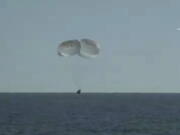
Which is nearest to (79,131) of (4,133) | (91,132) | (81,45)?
(91,132)

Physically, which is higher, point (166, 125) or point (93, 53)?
point (93, 53)

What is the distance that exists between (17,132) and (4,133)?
4.53 ft

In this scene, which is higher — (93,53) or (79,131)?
(93,53)

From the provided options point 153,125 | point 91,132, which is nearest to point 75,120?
point 153,125

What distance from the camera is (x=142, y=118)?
9775cm

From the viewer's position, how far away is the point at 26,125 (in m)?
83.2

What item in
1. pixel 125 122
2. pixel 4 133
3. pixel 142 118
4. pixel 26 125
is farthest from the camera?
pixel 142 118

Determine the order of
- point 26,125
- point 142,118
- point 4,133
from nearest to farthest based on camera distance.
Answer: point 4,133 < point 26,125 < point 142,118

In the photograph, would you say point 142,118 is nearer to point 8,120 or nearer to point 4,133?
point 8,120

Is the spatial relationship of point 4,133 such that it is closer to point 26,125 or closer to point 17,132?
point 17,132

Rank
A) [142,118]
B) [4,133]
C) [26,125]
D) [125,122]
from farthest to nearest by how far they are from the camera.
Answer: [142,118] → [125,122] → [26,125] → [4,133]

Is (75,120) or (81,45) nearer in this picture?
(81,45)

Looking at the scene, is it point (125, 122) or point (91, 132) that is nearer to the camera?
point (91, 132)

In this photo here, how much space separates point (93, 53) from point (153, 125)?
10197 millimetres
